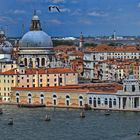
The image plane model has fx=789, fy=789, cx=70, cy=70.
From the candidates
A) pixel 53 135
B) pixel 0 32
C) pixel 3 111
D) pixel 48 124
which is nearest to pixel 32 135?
pixel 53 135

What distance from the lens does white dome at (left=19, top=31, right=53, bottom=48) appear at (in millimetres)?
31578

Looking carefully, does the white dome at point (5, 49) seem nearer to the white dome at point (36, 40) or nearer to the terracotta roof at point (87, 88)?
the white dome at point (36, 40)

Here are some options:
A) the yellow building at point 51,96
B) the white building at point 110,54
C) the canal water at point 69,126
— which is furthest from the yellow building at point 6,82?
the white building at point 110,54

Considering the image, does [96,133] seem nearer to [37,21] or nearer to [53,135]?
[53,135]

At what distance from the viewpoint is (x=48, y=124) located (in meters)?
19.6

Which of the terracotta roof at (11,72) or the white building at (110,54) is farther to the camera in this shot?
the white building at (110,54)

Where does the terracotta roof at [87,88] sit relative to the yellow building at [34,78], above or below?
below

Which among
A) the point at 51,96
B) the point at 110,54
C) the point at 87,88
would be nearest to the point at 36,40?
the point at 87,88

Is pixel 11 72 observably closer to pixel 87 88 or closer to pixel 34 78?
pixel 34 78

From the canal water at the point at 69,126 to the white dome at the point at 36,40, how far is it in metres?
8.71

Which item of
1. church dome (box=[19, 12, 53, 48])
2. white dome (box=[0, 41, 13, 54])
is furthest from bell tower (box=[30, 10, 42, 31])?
white dome (box=[0, 41, 13, 54])

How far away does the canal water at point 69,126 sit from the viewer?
682 inches

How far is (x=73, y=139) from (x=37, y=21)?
15.6 m

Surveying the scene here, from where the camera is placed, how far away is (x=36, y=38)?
31.8 metres
